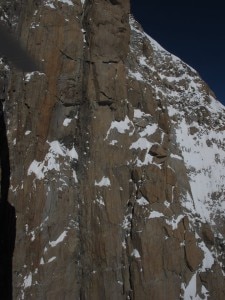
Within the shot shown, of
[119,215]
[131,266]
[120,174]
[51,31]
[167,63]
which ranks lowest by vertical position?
[131,266]

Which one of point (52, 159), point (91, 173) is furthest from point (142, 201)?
point (52, 159)

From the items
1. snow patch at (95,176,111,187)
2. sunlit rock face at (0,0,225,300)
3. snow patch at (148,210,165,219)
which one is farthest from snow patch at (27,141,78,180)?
snow patch at (148,210,165,219)

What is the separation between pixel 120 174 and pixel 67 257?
6.24 m

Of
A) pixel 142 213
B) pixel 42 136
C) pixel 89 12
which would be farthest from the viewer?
pixel 89 12

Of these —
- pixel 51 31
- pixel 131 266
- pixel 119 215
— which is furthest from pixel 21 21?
pixel 131 266

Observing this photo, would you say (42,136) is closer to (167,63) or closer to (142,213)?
(142,213)

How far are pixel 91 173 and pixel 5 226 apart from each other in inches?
238

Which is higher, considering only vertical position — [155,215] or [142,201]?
[142,201]

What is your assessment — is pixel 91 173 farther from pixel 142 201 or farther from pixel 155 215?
pixel 155 215

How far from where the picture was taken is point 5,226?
20203 millimetres

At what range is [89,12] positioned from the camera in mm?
25172

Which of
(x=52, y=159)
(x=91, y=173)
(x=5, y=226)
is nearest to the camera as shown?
(x=5, y=226)

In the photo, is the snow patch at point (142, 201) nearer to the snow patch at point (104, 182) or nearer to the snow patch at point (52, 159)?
the snow patch at point (104, 182)

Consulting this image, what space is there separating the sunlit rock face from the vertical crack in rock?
14.8 inches
